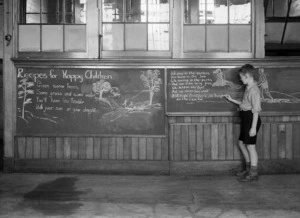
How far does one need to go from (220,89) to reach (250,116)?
0.80 meters

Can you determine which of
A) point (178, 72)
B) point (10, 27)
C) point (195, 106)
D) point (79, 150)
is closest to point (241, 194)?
point (195, 106)

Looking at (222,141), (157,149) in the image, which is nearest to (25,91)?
(157,149)

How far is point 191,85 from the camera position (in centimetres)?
697

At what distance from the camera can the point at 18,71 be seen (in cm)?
709

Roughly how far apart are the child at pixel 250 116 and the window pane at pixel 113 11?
8.13ft

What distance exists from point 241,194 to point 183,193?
0.89 metres

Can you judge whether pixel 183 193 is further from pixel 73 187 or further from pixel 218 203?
pixel 73 187

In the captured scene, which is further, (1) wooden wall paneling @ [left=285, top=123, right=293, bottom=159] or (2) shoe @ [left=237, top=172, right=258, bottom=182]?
(1) wooden wall paneling @ [left=285, top=123, right=293, bottom=159]

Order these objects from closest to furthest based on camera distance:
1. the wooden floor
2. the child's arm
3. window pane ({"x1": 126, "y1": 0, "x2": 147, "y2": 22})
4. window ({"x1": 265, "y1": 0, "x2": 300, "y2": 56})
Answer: the wooden floor
the child's arm
window pane ({"x1": 126, "y1": 0, "x2": 147, "y2": 22})
window ({"x1": 265, "y1": 0, "x2": 300, "y2": 56})

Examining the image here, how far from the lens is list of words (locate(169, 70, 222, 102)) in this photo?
697cm

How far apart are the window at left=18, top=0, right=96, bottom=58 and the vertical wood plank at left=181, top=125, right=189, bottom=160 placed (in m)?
2.39

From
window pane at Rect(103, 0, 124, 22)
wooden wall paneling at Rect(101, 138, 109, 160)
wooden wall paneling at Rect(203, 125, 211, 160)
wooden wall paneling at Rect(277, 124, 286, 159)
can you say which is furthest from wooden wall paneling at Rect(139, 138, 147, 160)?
wooden wall paneling at Rect(277, 124, 286, 159)

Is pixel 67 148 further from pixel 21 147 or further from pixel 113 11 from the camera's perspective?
pixel 113 11

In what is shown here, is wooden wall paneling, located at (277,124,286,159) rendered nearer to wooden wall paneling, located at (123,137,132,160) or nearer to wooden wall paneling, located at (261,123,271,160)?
wooden wall paneling, located at (261,123,271,160)
